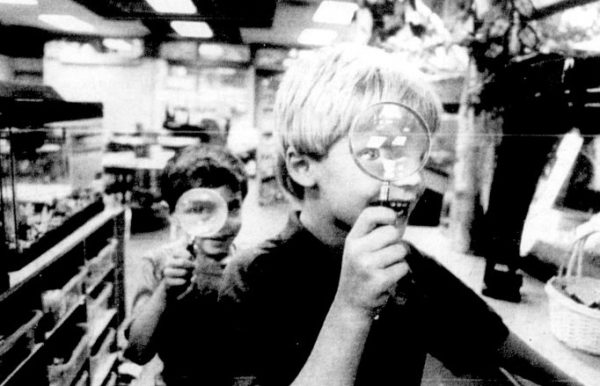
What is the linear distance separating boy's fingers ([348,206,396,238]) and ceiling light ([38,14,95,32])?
3.86 ft

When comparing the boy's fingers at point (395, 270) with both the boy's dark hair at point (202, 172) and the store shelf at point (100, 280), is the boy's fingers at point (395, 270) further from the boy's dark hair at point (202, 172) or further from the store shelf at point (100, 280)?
the store shelf at point (100, 280)

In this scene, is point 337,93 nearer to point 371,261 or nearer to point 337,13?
point 371,261

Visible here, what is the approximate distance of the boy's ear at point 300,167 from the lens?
77 centimetres

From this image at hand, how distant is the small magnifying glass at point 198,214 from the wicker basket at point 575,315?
0.70 m

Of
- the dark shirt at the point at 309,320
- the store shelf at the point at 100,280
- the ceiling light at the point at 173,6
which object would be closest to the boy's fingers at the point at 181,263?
the dark shirt at the point at 309,320

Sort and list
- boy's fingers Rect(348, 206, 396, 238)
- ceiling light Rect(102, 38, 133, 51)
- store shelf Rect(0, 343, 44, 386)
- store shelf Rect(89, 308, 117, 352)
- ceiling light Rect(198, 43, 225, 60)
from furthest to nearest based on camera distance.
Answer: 1. ceiling light Rect(198, 43, 225, 60)
2. store shelf Rect(89, 308, 117, 352)
3. ceiling light Rect(102, 38, 133, 51)
4. store shelf Rect(0, 343, 44, 386)
5. boy's fingers Rect(348, 206, 396, 238)

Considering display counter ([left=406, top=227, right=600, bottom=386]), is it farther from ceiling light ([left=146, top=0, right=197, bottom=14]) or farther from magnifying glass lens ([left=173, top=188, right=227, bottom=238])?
ceiling light ([left=146, top=0, right=197, bottom=14])

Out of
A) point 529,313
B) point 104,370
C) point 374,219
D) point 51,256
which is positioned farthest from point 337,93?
point 104,370

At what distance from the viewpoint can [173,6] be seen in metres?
1.35

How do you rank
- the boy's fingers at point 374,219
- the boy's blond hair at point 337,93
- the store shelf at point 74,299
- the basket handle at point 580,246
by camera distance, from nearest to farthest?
the boy's fingers at point 374,219
the boy's blond hair at point 337,93
the basket handle at point 580,246
the store shelf at point 74,299

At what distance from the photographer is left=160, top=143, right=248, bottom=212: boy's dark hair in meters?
1.30

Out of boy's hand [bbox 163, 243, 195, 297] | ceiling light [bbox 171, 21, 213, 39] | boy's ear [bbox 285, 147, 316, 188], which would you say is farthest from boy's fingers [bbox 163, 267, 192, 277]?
ceiling light [bbox 171, 21, 213, 39]

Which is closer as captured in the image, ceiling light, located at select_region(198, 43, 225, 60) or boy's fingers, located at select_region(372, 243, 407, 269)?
boy's fingers, located at select_region(372, 243, 407, 269)

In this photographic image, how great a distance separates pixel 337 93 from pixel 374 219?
0.25 meters
